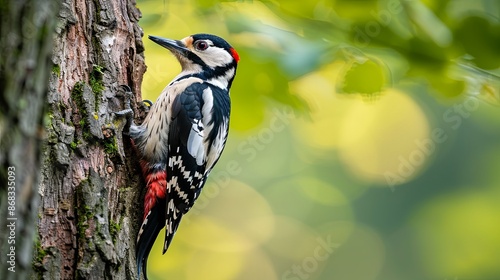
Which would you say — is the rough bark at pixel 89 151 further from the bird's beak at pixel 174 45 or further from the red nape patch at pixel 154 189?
the bird's beak at pixel 174 45

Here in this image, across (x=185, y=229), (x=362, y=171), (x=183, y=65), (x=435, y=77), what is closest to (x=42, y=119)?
(x=435, y=77)

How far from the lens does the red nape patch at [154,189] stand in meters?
2.73

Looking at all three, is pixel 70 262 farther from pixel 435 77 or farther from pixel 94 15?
pixel 435 77

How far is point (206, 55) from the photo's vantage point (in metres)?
3.54

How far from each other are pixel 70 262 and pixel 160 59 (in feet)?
5.95

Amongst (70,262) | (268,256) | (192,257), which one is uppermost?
(70,262)

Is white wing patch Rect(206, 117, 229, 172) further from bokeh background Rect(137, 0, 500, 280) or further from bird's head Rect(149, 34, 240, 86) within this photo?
bokeh background Rect(137, 0, 500, 280)

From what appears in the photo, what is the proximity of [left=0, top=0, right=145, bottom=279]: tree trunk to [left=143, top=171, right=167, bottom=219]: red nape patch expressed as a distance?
40 mm

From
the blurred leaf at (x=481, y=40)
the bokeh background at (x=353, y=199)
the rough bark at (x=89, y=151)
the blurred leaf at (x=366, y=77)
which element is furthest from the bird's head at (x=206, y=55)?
the blurred leaf at (x=481, y=40)

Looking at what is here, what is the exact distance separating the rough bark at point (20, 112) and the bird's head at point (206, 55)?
239cm

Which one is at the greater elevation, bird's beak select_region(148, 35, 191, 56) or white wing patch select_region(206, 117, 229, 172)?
bird's beak select_region(148, 35, 191, 56)

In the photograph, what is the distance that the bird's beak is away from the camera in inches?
133

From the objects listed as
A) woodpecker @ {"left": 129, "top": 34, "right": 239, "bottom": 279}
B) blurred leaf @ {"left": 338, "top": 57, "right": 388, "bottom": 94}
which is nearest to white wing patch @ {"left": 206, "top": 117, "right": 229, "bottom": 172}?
woodpecker @ {"left": 129, "top": 34, "right": 239, "bottom": 279}

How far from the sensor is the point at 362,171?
24.5ft
